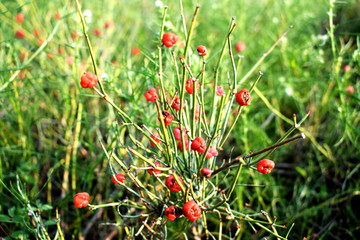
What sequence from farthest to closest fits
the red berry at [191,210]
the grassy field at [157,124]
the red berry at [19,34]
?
the red berry at [19,34] → the grassy field at [157,124] → the red berry at [191,210]

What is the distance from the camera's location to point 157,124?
1734 mm

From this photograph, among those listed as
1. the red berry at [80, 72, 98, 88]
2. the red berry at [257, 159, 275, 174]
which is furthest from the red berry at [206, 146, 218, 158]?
the red berry at [80, 72, 98, 88]

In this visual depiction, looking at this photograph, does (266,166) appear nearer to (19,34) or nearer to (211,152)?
(211,152)

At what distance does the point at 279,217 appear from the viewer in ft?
5.47

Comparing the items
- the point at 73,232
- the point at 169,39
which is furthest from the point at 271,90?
the point at 73,232

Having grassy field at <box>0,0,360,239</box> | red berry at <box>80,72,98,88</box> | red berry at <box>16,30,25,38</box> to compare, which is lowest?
grassy field at <box>0,0,360,239</box>

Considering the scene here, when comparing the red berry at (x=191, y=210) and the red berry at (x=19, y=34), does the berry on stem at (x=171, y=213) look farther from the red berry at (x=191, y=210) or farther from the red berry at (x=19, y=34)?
the red berry at (x=19, y=34)

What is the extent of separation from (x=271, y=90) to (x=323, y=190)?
2.54ft

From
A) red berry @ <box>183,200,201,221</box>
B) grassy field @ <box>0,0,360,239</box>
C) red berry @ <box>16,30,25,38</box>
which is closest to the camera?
red berry @ <box>183,200,201,221</box>

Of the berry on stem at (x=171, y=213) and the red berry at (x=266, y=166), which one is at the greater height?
the red berry at (x=266, y=166)

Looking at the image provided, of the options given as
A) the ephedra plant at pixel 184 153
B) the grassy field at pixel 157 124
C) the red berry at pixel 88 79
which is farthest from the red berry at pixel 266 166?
the red berry at pixel 88 79

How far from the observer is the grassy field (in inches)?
59.3

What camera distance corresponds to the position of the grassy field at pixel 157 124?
59.3 inches

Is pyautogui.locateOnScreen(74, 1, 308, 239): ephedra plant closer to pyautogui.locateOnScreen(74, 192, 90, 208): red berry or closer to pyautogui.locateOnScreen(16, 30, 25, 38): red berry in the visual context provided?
pyautogui.locateOnScreen(74, 192, 90, 208): red berry
